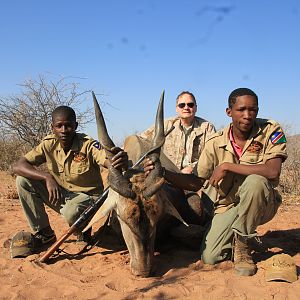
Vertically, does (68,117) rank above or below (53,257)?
above

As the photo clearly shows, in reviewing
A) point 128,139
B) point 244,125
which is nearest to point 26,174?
point 128,139

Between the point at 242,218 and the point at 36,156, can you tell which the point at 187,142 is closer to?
the point at 36,156

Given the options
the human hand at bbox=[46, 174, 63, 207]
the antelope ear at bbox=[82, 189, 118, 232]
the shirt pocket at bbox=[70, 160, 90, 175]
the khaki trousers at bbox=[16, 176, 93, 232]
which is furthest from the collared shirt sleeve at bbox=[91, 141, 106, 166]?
the antelope ear at bbox=[82, 189, 118, 232]

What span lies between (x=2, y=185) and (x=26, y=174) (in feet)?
20.6

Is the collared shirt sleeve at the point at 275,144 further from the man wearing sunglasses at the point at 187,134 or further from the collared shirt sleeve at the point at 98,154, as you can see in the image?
the man wearing sunglasses at the point at 187,134

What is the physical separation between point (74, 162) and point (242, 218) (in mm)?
2354

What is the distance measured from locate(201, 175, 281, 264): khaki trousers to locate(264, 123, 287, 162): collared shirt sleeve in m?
0.33

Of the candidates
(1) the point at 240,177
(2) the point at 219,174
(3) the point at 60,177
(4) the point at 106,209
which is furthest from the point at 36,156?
(1) the point at 240,177

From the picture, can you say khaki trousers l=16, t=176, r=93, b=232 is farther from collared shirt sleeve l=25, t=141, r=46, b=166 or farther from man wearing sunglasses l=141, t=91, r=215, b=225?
man wearing sunglasses l=141, t=91, r=215, b=225

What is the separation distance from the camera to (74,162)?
5410 millimetres

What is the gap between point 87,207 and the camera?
5090mm

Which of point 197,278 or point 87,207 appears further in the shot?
point 87,207

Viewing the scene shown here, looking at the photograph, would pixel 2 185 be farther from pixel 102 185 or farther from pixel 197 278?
pixel 197 278

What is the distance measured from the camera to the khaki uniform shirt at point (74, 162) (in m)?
5.40
